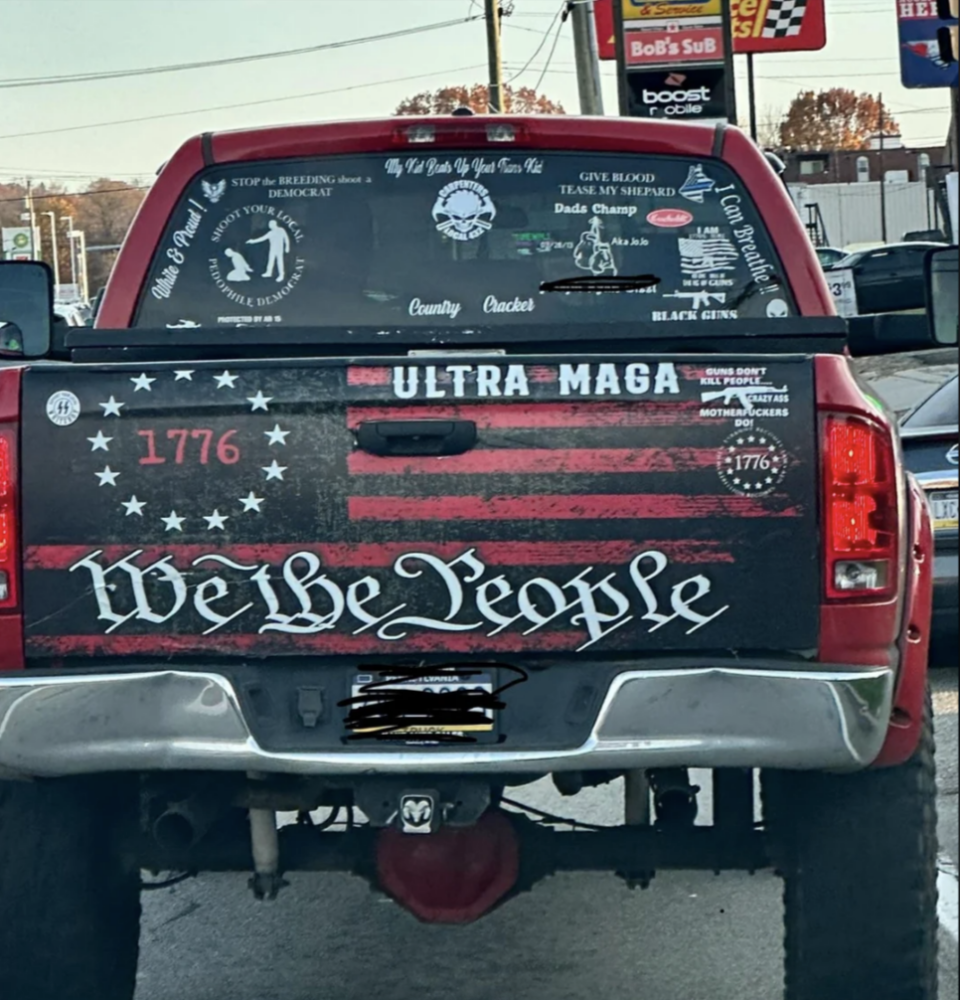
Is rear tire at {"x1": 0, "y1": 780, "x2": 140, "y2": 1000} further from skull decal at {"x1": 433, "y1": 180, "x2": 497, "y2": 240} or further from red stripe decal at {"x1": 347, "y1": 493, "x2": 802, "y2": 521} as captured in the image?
skull decal at {"x1": 433, "y1": 180, "x2": 497, "y2": 240}

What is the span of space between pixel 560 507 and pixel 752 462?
14.9 inches

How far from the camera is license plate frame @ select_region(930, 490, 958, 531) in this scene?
8.80 meters

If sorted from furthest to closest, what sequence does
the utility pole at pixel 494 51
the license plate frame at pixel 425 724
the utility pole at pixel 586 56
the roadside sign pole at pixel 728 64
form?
the utility pole at pixel 494 51 < the utility pole at pixel 586 56 < the roadside sign pole at pixel 728 64 < the license plate frame at pixel 425 724

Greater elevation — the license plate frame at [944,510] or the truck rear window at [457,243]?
the truck rear window at [457,243]

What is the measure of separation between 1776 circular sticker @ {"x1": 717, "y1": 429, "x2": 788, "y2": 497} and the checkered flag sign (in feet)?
144

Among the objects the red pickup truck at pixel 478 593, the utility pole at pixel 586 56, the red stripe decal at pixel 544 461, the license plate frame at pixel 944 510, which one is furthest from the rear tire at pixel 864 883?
the utility pole at pixel 586 56

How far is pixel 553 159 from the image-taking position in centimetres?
496

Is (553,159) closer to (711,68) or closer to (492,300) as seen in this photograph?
(492,300)

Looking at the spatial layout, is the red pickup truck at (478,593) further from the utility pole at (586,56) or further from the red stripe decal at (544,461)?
the utility pole at (586,56)

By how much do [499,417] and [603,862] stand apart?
1.08 meters

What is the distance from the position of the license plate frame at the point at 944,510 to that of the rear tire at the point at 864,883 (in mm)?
4858

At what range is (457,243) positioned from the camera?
4918mm

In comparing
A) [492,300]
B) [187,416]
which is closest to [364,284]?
[492,300]

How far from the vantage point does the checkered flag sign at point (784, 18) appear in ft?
152
